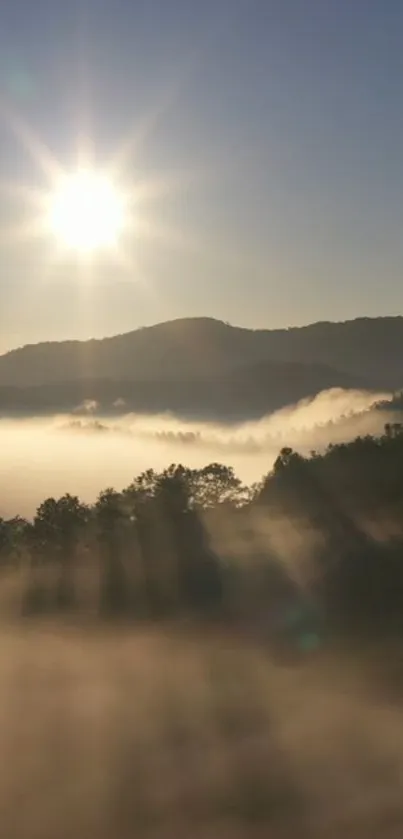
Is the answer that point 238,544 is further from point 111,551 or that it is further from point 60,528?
point 60,528

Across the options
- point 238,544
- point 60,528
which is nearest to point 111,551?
point 60,528

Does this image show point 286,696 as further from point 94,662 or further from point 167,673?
point 94,662

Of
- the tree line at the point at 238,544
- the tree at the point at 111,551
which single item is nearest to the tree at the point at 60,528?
the tree line at the point at 238,544

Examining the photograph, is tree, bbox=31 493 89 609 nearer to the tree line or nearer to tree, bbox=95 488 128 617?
the tree line

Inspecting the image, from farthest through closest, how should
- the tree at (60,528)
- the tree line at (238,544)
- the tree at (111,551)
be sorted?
the tree at (60,528)
the tree at (111,551)
the tree line at (238,544)

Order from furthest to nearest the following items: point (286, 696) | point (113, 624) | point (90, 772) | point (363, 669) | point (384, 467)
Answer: point (384, 467), point (113, 624), point (363, 669), point (286, 696), point (90, 772)

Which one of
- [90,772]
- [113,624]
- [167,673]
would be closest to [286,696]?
[167,673]

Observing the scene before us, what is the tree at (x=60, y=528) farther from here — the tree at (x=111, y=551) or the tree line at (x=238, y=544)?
the tree at (x=111, y=551)

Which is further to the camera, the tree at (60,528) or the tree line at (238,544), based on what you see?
the tree at (60,528)

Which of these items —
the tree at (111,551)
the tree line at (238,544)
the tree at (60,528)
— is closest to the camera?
the tree line at (238,544)
